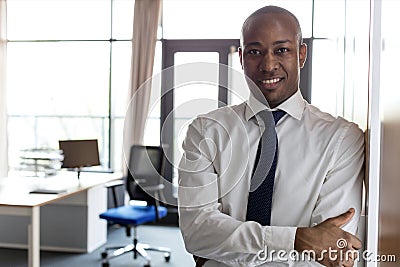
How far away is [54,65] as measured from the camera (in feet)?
19.5

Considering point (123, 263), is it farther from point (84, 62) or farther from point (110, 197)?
point (84, 62)

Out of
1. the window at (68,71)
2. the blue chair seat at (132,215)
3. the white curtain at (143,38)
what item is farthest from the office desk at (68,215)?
the white curtain at (143,38)

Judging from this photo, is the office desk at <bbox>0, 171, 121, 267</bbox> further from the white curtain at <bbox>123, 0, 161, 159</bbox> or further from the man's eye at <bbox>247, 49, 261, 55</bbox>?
the man's eye at <bbox>247, 49, 261, 55</bbox>

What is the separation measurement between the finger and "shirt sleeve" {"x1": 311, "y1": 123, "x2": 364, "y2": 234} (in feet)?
0.06

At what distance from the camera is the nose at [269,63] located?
1.28 m

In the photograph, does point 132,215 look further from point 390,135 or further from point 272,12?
point 390,135

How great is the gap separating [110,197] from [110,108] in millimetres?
1094

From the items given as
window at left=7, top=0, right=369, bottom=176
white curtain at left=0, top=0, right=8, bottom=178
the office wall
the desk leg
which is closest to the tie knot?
the office wall

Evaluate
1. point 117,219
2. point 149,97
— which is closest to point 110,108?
point 117,219

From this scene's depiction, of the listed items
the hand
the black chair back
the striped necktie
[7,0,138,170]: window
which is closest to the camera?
the hand

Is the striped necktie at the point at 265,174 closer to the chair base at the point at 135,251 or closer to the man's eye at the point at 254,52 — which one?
the man's eye at the point at 254,52

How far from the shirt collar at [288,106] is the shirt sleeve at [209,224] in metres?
0.15

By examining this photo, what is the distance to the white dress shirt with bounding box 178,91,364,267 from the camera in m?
1.28

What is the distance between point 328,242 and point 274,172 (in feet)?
0.78
